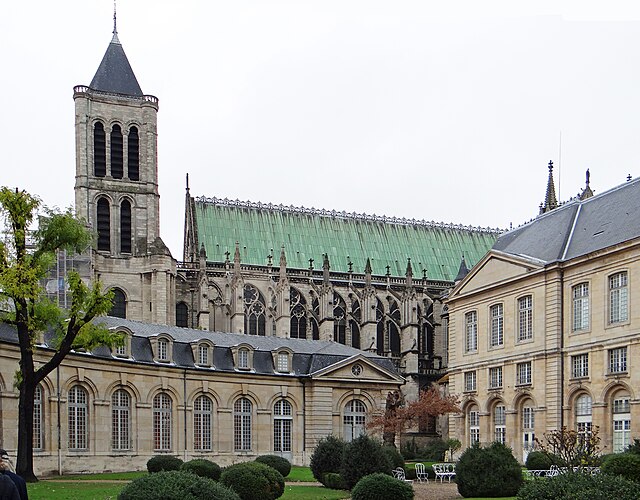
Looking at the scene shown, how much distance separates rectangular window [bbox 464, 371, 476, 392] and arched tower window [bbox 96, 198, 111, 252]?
24.9 meters

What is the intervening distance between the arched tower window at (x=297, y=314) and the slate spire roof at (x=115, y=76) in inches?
677

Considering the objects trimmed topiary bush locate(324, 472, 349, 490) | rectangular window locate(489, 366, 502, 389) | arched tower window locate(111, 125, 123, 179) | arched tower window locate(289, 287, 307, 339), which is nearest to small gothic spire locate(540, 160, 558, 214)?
arched tower window locate(289, 287, 307, 339)

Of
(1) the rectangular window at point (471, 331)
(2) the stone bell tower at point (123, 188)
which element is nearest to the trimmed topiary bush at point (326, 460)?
(1) the rectangular window at point (471, 331)

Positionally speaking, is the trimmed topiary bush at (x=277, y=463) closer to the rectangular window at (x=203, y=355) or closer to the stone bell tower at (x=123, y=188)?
the rectangular window at (x=203, y=355)

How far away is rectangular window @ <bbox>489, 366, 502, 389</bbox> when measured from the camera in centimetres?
4684

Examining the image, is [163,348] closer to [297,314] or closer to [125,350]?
[125,350]

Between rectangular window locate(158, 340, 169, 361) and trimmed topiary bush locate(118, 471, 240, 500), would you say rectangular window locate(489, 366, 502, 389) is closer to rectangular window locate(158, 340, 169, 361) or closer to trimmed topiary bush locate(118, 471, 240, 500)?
rectangular window locate(158, 340, 169, 361)

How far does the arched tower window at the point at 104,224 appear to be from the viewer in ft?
200

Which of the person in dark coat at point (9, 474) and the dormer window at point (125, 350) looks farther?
the dormer window at point (125, 350)

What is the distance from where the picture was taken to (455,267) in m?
74.5

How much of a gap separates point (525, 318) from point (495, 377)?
3815 millimetres

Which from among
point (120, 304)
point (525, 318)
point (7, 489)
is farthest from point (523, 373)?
point (7, 489)

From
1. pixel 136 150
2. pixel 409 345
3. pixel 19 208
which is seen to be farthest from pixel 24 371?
pixel 409 345

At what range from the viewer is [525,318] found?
4538cm
